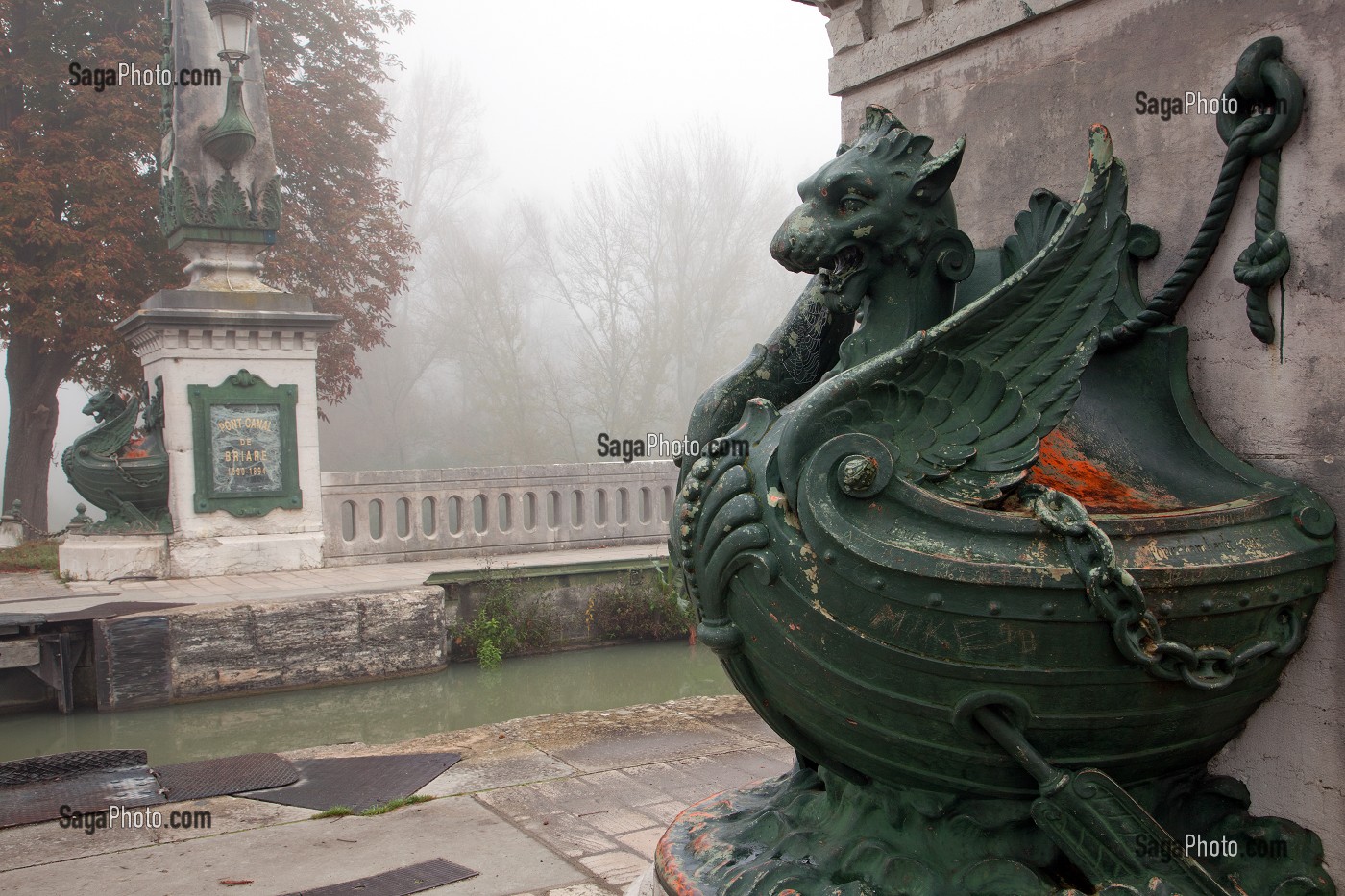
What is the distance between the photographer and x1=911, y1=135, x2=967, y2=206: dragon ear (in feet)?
7.47

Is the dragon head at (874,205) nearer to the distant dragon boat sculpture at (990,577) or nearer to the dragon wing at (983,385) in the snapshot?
the distant dragon boat sculpture at (990,577)

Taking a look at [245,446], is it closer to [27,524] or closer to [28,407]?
[27,524]

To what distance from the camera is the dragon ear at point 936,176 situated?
7.47 feet

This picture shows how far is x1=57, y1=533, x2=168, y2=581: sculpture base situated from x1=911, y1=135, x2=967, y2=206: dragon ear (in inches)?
411

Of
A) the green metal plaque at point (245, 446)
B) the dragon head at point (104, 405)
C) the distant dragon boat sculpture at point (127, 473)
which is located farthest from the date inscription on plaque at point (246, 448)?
the dragon head at point (104, 405)

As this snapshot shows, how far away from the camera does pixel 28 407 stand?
18.6 m

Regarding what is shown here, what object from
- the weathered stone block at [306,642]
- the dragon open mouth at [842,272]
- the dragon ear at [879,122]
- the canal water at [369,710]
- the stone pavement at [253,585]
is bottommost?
the canal water at [369,710]

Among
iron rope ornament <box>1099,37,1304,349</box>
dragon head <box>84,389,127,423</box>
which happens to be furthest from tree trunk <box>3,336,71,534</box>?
iron rope ornament <box>1099,37,1304,349</box>

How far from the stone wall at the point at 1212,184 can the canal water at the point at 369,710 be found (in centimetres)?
541

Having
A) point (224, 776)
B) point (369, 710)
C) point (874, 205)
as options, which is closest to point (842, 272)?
point (874, 205)

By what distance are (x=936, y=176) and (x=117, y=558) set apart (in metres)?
10.6

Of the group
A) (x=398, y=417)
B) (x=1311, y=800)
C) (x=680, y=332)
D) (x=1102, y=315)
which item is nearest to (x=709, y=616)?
(x=1102, y=315)

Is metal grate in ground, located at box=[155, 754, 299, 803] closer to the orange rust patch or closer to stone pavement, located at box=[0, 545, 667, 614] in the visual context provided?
the orange rust patch

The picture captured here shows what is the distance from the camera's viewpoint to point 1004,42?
9.44 ft
